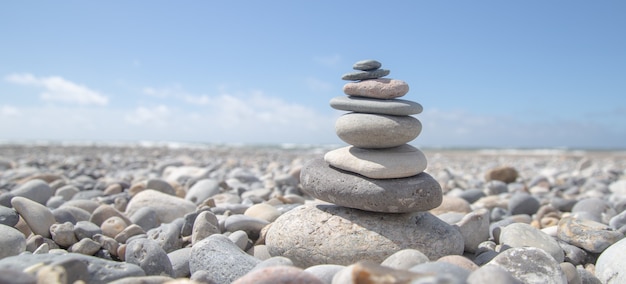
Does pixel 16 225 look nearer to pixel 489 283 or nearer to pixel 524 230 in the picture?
pixel 489 283

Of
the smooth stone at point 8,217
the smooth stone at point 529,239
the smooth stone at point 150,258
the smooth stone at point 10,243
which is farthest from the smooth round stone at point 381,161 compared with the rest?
the smooth stone at point 8,217

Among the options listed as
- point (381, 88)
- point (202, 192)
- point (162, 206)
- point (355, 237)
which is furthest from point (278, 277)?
point (202, 192)

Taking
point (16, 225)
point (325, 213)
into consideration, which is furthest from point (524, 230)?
point (16, 225)

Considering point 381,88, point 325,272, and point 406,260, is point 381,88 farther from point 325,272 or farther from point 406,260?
point 325,272

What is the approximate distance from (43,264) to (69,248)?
1.50m

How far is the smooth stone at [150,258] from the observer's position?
116 inches

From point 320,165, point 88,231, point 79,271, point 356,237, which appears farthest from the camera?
point 320,165

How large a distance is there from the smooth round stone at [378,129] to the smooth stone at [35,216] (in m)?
2.74

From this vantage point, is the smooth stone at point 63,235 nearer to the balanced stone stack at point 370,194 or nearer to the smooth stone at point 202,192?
the balanced stone stack at point 370,194

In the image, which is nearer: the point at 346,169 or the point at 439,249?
the point at 439,249

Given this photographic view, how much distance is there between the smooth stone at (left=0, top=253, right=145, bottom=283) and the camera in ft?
7.47

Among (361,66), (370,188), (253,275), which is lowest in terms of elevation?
(253,275)

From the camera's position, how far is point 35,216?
375cm

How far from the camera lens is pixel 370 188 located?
345 cm
